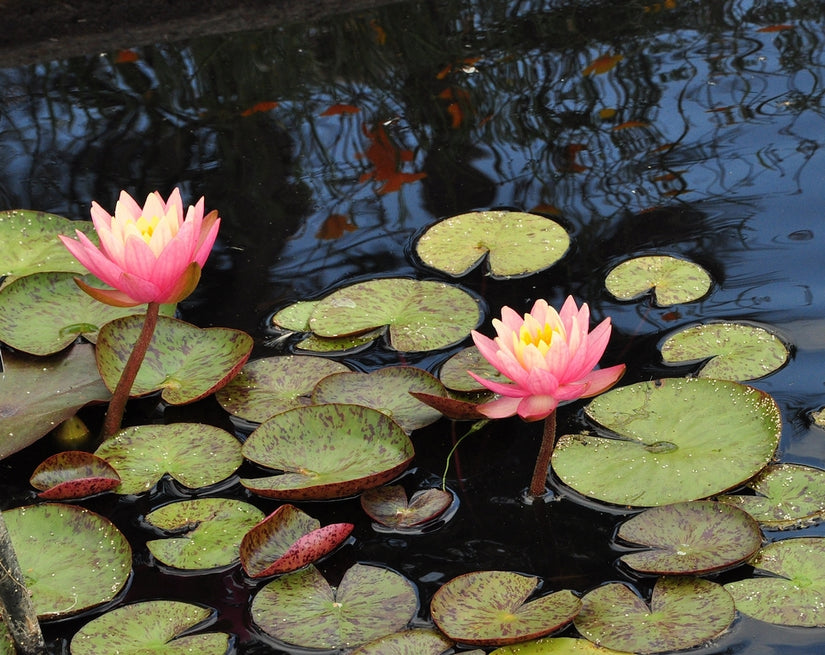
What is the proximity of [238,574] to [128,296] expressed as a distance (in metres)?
0.55

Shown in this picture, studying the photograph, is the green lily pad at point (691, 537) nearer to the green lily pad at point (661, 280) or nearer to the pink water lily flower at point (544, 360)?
the pink water lily flower at point (544, 360)

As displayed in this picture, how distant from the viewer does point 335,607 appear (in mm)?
1419

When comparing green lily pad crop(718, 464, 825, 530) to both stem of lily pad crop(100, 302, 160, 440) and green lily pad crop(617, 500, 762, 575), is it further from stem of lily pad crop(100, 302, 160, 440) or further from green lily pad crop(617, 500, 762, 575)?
stem of lily pad crop(100, 302, 160, 440)

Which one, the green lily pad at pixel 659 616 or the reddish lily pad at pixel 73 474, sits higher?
the reddish lily pad at pixel 73 474

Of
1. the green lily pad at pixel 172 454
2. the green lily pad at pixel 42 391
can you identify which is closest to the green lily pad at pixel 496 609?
the green lily pad at pixel 172 454

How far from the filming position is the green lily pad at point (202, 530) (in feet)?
4.98

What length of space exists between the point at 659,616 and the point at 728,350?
68 cm

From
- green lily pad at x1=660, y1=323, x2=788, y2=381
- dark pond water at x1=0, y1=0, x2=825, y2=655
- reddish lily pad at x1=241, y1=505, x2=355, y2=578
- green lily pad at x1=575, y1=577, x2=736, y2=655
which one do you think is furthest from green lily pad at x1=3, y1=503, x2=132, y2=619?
green lily pad at x1=660, y1=323, x2=788, y2=381

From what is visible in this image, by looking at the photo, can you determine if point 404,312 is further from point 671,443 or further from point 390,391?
point 671,443

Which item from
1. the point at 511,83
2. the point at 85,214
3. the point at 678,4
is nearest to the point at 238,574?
the point at 85,214

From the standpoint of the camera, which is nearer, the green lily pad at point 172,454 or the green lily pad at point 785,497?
the green lily pad at point 785,497

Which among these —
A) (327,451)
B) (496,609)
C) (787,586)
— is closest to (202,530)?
(327,451)

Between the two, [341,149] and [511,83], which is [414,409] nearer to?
[341,149]

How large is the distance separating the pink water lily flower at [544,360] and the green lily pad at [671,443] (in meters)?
0.18
